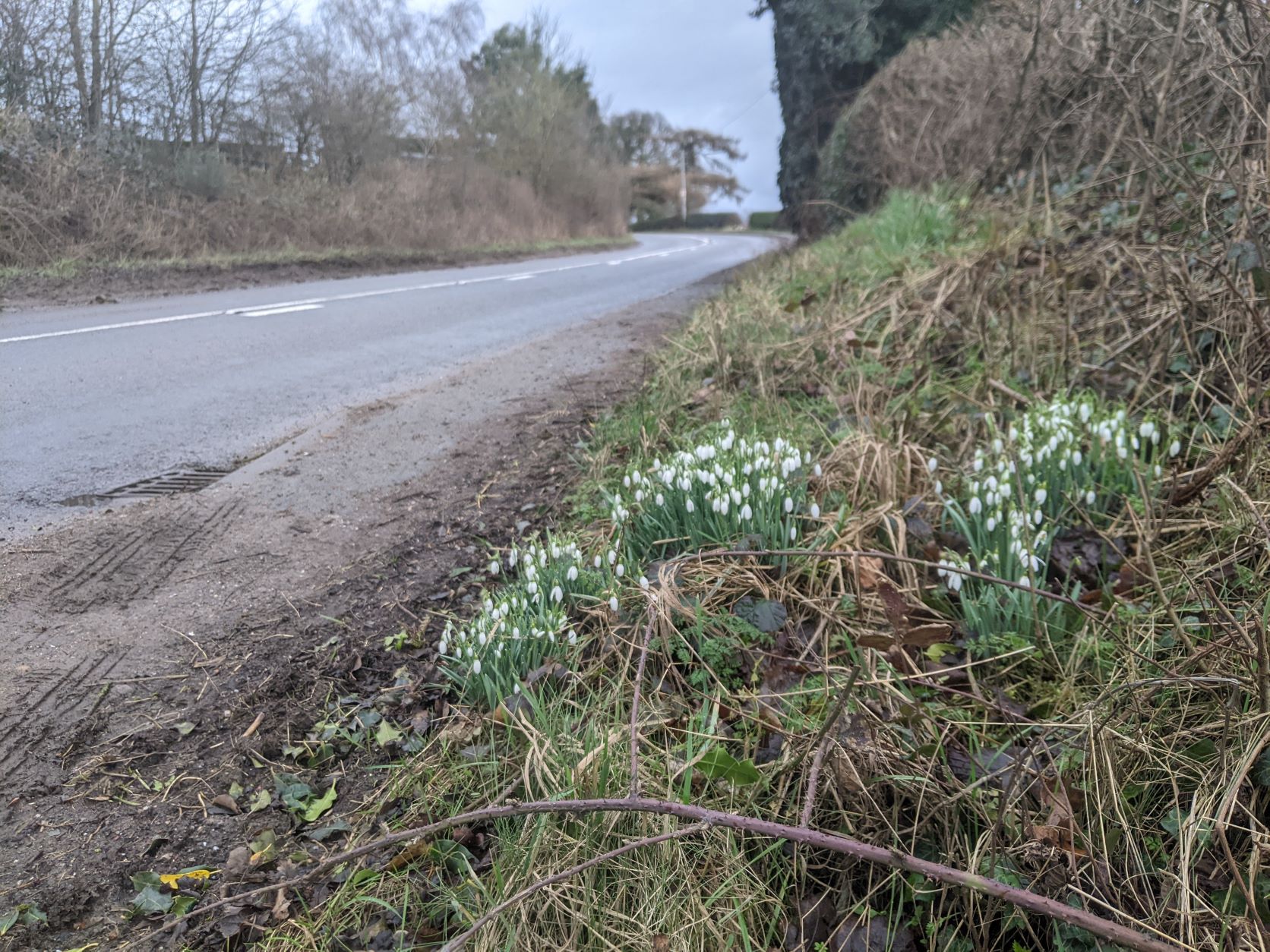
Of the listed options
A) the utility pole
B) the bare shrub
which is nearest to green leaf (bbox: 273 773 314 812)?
the bare shrub

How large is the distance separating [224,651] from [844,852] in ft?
7.11

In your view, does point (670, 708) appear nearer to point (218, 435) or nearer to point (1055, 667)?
point (1055, 667)

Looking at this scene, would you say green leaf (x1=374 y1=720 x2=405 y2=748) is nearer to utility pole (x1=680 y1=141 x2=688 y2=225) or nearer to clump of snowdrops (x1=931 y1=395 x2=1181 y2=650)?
clump of snowdrops (x1=931 y1=395 x2=1181 y2=650)

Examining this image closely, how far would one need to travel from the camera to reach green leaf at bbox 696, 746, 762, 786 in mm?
2152

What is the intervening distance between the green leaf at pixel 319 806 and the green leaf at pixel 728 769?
3.40 ft

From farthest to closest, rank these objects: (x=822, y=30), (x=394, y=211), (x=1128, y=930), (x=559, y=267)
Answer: (x=394, y=211)
(x=559, y=267)
(x=822, y=30)
(x=1128, y=930)

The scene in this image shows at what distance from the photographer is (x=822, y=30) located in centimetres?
1273

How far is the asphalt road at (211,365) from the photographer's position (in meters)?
4.64

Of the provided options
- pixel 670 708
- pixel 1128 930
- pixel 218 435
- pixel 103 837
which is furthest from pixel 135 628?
pixel 1128 930

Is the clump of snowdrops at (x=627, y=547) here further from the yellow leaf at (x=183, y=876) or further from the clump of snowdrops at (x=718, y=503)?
the yellow leaf at (x=183, y=876)

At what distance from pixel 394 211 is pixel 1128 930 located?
2028cm

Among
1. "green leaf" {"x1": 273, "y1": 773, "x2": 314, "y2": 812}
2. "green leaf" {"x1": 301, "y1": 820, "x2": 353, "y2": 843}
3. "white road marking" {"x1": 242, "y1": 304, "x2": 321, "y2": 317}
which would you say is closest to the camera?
"green leaf" {"x1": 301, "y1": 820, "x2": 353, "y2": 843}

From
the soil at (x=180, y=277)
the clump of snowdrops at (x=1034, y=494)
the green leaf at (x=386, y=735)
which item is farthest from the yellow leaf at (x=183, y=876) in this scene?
the soil at (x=180, y=277)

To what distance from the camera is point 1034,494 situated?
125 inches
